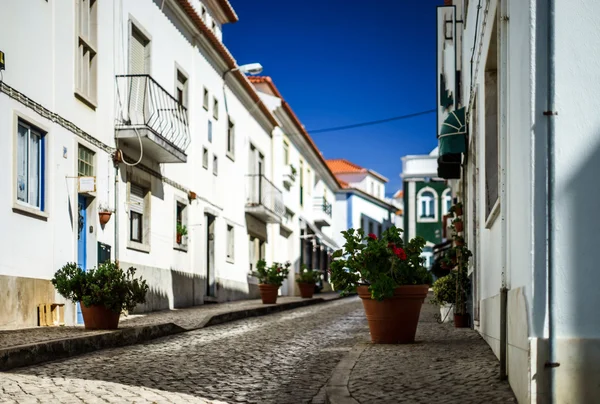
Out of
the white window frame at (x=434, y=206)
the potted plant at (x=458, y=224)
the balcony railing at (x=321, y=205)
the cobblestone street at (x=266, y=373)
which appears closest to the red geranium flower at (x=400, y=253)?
the cobblestone street at (x=266, y=373)

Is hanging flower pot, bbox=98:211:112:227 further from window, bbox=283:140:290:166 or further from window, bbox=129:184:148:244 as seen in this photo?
window, bbox=283:140:290:166

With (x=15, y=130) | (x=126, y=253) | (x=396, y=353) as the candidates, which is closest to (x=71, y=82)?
(x=15, y=130)

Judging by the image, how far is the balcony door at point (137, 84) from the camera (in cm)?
1630

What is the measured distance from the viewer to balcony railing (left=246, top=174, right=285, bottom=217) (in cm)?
2798

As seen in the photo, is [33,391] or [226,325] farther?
[226,325]

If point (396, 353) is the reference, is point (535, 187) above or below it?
above

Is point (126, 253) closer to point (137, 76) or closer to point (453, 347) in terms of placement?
point (137, 76)

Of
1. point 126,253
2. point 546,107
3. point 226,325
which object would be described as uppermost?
point 546,107

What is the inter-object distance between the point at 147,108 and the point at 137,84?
52cm

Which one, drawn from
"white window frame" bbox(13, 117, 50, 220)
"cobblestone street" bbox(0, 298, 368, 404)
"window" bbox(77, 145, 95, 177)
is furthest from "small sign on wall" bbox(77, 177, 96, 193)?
"cobblestone street" bbox(0, 298, 368, 404)

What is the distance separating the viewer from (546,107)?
4.48 meters

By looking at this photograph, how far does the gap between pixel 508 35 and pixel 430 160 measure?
4132cm

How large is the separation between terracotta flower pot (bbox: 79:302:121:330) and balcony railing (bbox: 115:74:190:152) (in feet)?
17.7

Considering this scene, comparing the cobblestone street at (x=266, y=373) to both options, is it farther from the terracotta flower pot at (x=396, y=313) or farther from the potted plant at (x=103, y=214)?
the potted plant at (x=103, y=214)
